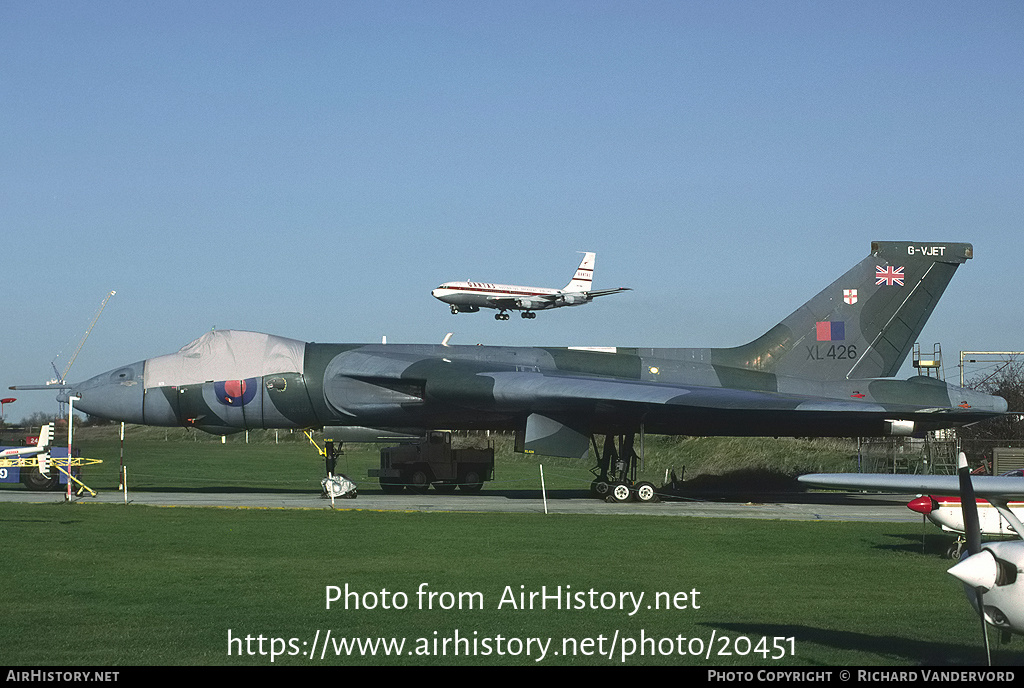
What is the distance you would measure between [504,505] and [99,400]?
11149 mm

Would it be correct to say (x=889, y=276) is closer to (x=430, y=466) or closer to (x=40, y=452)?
(x=430, y=466)

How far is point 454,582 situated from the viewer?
12438 millimetres

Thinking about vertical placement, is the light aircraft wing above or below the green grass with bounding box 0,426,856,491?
above

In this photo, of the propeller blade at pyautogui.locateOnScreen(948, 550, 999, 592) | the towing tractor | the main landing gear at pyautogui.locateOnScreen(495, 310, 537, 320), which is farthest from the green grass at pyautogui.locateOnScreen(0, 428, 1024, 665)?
the main landing gear at pyautogui.locateOnScreen(495, 310, 537, 320)

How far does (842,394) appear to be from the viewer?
89.7 feet

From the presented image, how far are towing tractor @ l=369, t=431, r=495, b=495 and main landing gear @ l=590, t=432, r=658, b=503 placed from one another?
379 cm

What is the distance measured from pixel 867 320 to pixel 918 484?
19.7 metres

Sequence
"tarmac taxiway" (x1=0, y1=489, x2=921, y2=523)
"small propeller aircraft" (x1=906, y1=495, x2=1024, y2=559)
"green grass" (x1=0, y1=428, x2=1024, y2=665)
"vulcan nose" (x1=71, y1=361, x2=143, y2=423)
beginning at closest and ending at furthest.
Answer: "green grass" (x1=0, y1=428, x2=1024, y2=665), "small propeller aircraft" (x1=906, y1=495, x2=1024, y2=559), "tarmac taxiway" (x1=0, y1=489, x2=921, y2=523), "vulcan nose" (x1=71, y1=361, x2=143, y2=423)

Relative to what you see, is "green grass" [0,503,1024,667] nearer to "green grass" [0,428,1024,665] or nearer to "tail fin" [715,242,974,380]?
"green grass" [0,428,1024,665]

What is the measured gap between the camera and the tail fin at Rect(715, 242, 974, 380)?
1099 inches

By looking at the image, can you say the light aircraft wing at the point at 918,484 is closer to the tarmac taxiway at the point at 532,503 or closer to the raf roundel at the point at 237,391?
the tarmac taxiway at the point at 532,503

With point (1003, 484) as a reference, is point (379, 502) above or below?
below

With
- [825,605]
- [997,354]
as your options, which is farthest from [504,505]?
[997,354]
